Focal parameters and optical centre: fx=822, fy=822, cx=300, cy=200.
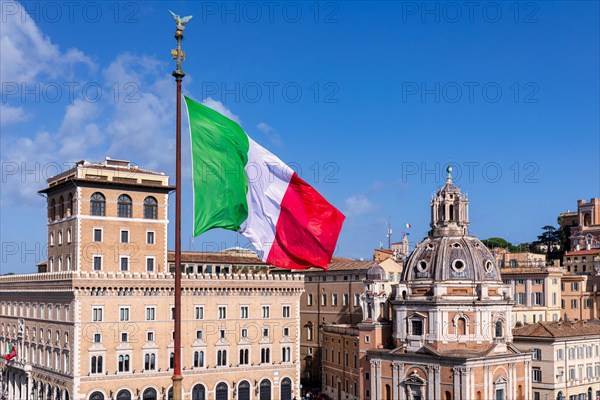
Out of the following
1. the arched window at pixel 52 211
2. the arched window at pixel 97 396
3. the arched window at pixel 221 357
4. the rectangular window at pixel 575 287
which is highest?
the arched window at pixel 52 211

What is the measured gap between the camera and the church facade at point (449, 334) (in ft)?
235

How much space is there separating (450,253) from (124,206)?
30.4 metres

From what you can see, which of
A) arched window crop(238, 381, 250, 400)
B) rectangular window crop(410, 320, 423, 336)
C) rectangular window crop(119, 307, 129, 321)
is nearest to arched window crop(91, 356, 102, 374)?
rectangular window crop(119, 307, 129, 321)

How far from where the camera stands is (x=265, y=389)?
7100 cm

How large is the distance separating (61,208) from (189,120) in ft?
173

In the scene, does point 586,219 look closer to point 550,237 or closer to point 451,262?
point 550,237

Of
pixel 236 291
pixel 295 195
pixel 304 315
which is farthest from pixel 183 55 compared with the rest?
pixel 304 315

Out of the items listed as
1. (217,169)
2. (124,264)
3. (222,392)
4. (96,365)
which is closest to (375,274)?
(222,392)

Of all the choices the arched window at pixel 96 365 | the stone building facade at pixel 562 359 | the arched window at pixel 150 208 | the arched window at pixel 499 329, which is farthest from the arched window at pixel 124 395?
the stone building facade at pixel 562 359

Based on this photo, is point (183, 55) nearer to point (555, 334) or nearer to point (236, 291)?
point (236, 291)

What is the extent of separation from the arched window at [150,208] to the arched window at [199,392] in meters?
14.8

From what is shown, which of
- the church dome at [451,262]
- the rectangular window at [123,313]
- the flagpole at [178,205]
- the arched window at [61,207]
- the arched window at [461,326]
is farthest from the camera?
the church dome at [451,262]

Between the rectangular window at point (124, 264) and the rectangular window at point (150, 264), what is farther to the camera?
the rectangular window at point (150, 264)

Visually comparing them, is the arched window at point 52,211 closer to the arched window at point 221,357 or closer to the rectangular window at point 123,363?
the rectangular window at point 123,363
